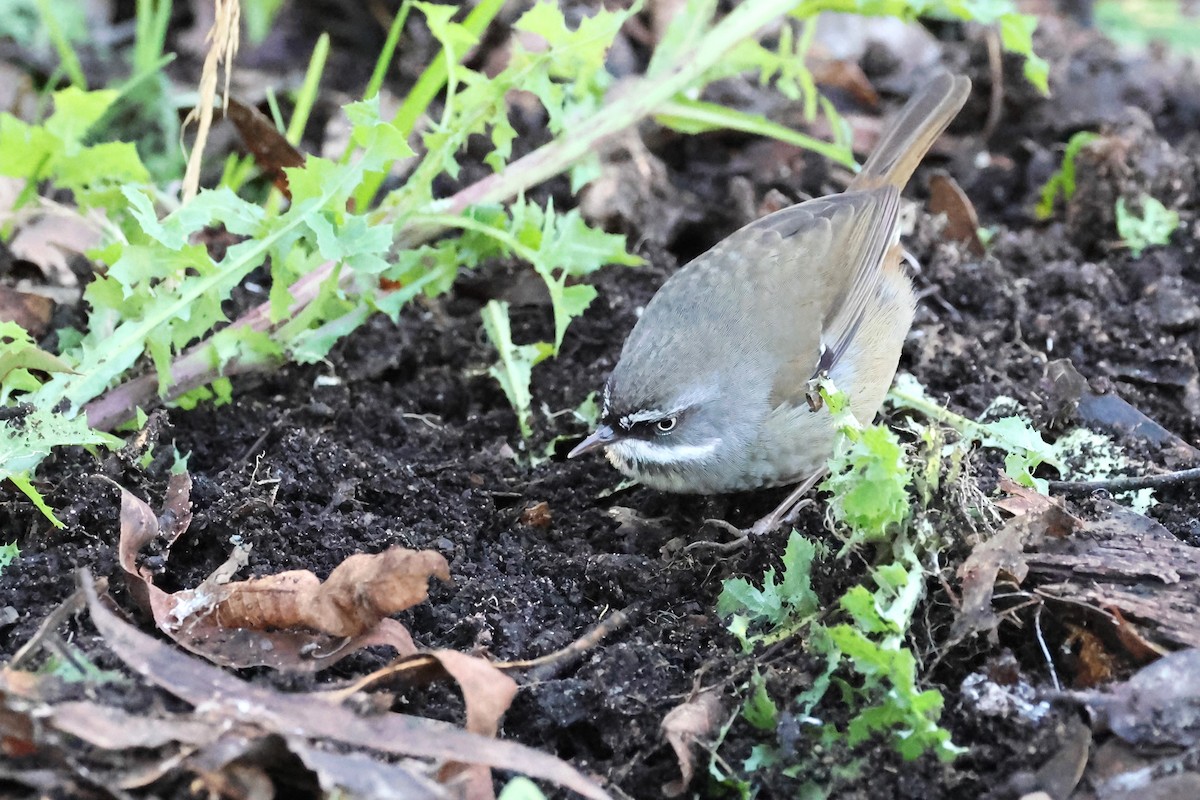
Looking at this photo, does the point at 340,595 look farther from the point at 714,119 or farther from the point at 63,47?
the point at 63,47

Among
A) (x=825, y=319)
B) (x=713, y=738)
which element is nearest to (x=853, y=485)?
(x=713, y=738)

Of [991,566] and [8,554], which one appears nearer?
[991,566]

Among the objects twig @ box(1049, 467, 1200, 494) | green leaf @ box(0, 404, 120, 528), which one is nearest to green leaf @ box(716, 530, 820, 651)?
twig @ box(1049, 467, 1200, 494)

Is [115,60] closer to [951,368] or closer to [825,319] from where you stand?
[825,319]

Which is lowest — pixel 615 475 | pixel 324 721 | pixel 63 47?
pixel 615 475

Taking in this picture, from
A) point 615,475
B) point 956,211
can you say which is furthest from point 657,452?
point 956,211

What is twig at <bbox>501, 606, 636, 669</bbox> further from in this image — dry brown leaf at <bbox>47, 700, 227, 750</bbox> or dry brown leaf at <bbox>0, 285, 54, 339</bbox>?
dry brown leaf at <bbox>0, 285, 54, 339</bbox>

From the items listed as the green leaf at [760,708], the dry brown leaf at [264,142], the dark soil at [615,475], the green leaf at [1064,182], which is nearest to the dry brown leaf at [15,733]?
the dark soil at [615,475]
